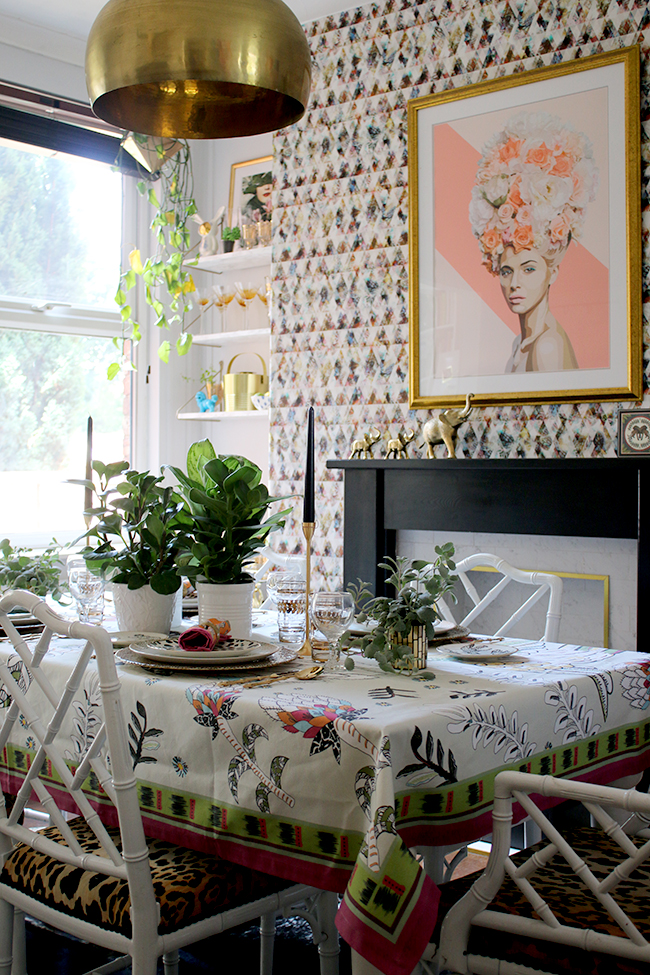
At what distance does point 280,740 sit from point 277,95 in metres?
1.23

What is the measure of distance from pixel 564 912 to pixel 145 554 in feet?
3.24

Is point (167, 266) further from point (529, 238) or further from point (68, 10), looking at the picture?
point (529, 238)

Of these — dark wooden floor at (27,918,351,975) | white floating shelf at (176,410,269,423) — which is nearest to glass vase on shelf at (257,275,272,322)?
white floating shelf at (176,410,269,423)

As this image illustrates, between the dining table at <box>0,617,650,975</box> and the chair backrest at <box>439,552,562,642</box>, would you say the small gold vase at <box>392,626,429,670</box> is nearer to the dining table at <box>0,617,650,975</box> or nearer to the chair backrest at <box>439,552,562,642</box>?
the dining table at <box>0,617,650,975</box>

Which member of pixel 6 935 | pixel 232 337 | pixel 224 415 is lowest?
pixel 6 935

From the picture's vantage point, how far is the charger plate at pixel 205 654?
1556 mm

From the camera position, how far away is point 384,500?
12.0ft

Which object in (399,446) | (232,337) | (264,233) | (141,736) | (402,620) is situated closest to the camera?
(141,736)

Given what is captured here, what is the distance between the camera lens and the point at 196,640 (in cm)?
160

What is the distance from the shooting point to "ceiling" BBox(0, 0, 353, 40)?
12.5ft

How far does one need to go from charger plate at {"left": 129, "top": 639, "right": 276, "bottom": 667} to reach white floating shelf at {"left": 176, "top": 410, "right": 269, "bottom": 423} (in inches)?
104

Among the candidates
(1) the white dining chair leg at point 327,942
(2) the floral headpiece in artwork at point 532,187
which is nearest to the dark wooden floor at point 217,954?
(1) the white dining chair leg at point 327,942

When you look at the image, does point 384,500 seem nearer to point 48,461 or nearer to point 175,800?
point 48,461

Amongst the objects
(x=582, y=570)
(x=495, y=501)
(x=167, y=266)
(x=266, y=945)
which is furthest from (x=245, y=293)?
(x=266, y=945)
